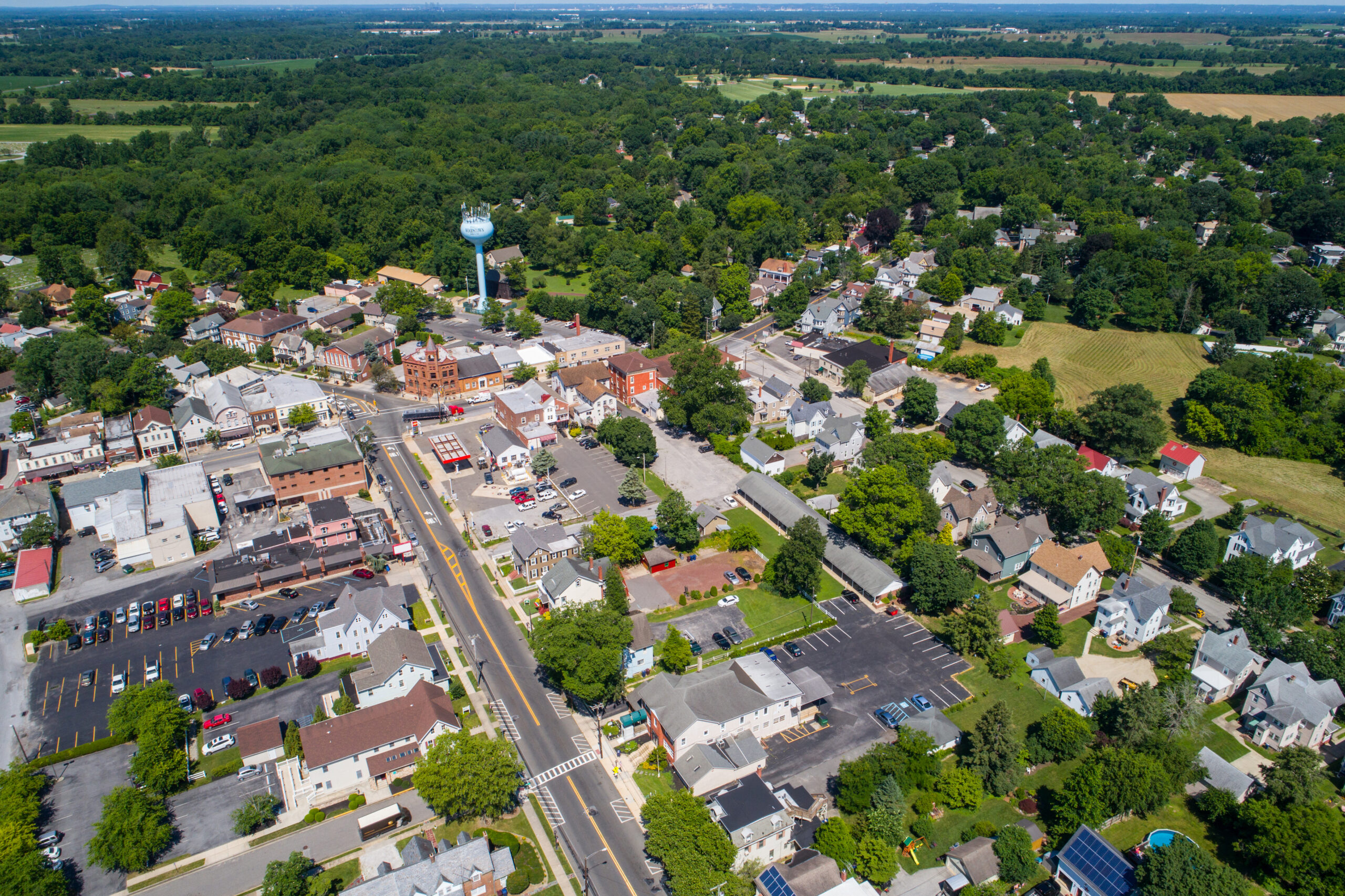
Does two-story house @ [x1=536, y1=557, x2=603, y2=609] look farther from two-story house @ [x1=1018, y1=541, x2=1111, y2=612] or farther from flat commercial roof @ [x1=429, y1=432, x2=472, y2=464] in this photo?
two-story house @ [x1=1018, y1=541, x2=1111, y2=612]

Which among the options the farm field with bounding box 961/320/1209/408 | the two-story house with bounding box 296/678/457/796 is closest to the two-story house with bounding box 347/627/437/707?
the two-story house with bounding box 296/678/457/796

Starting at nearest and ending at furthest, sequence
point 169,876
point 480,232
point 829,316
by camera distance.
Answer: point 169,876
point 480,232
point 829,316

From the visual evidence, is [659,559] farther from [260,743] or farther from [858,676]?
[260,743]

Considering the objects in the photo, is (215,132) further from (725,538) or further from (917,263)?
(725,538)

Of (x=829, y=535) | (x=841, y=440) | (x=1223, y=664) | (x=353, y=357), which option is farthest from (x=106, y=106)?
(x=1223, y=664)

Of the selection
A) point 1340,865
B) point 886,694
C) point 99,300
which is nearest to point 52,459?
point 99,300

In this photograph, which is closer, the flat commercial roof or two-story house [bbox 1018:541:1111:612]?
two-story house [bbox 1018:541:1111:612]
